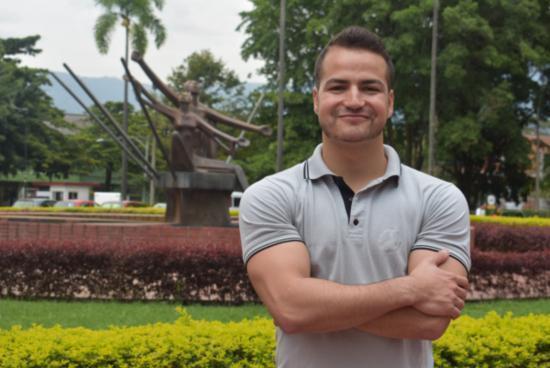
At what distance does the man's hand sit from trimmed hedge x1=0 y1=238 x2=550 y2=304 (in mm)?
7455

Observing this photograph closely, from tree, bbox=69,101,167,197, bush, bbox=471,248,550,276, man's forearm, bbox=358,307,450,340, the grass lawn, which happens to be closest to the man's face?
man's forearm, bbox=358,307,450,340

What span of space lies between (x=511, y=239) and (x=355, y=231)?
52.4 ft

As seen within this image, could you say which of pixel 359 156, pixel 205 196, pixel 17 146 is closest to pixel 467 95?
pixel 205 196

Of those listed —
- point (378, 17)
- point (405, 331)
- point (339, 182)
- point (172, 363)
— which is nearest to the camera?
point (405, 331)

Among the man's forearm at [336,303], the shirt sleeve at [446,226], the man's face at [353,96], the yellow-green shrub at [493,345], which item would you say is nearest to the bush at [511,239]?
the yellow-green shrub at [493,345]

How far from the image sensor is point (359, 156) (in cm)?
229

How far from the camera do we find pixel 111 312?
28.2 feet

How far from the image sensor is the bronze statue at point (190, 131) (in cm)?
1362

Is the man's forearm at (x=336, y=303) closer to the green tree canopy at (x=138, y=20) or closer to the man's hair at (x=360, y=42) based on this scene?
the man's hair at (x=360, y=42)

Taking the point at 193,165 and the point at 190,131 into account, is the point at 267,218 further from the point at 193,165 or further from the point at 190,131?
the point at 190,131

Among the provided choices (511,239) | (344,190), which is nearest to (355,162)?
(344,190)

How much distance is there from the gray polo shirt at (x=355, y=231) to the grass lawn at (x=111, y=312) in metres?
5.65

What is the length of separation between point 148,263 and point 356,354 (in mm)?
7758

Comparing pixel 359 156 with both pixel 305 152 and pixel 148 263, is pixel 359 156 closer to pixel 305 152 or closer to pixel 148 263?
pixel 148 263
